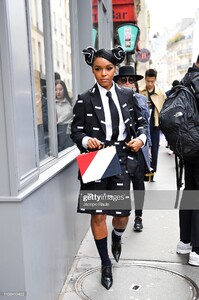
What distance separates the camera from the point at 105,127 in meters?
2.84

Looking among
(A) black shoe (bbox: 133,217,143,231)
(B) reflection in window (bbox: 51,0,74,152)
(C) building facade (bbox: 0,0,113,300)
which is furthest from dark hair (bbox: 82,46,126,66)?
(A) black shoe (bbox: 133,217,143,231)

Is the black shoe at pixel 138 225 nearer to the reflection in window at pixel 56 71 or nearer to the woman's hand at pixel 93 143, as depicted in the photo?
the reflection in window at pixel 56 71

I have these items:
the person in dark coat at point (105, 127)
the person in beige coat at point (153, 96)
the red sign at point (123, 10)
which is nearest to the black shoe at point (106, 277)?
the person in dark coat at point (105, 127)

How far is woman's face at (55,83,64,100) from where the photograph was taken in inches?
130

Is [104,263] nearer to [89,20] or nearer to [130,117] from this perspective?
[130,117]

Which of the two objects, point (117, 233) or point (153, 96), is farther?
point (153, 96)

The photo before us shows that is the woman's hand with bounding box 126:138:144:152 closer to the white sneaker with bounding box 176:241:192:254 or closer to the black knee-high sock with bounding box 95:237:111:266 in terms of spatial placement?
the black knee-high sock with bounding box 95:237:111:266

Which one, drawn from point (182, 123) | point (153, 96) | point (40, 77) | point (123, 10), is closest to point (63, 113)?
point (40, 77)

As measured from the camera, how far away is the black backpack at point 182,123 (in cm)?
287

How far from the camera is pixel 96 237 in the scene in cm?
300

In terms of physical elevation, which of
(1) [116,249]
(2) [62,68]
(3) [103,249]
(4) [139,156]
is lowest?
(1) [116,249]

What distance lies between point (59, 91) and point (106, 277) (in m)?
1.74

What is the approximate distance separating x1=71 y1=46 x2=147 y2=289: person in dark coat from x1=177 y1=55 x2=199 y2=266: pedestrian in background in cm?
55

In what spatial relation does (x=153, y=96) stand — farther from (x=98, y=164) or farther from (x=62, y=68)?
(x=98, y=164)
